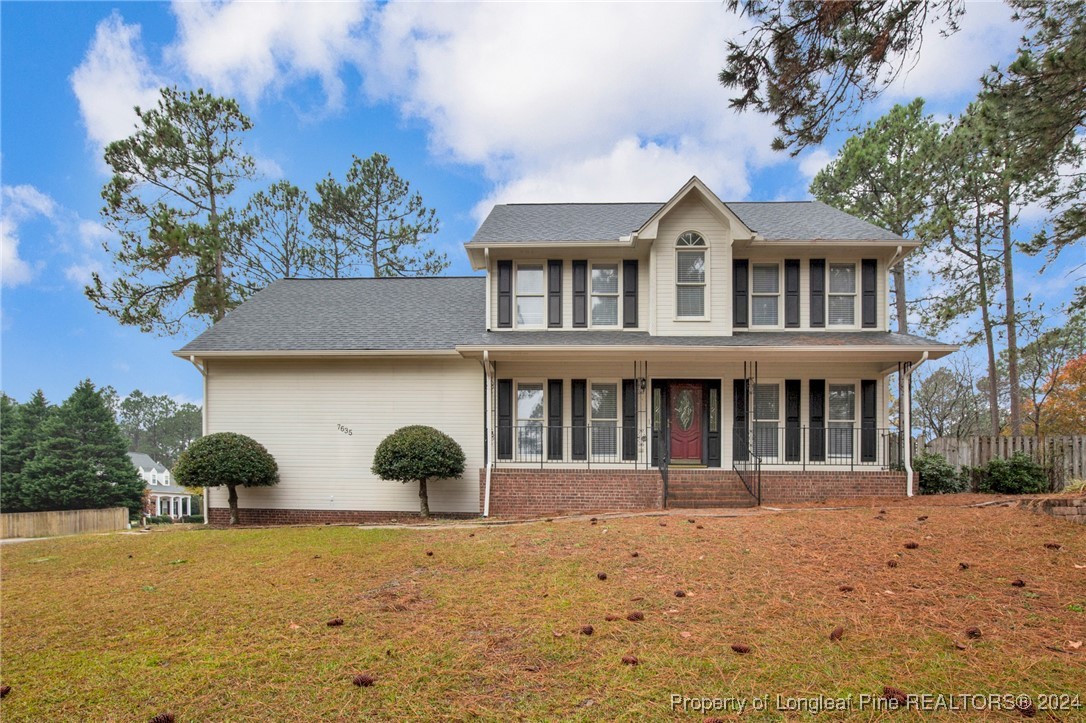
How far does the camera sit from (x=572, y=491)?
39.3 ft

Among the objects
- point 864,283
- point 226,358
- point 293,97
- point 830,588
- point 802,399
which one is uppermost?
point 293,97

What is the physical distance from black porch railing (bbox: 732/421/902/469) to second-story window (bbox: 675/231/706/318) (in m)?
3.00

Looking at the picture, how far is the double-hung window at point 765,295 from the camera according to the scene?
13.5m

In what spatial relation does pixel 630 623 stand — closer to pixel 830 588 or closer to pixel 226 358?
pixel 830 588

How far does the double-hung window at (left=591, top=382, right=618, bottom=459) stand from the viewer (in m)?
13.1

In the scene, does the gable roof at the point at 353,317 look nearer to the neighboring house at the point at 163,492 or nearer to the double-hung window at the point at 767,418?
the double-hung window at the point at 767,418

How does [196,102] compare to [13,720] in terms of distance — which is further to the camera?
[196,102]

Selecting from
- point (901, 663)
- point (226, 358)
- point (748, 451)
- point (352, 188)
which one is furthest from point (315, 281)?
point (901, 663)

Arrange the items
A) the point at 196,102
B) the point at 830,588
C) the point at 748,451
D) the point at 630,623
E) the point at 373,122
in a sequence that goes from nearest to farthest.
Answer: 1. the point at 630,623
2. the point at 830,588
3. the point at 748,451
4. the point at 196,102
5. the point at 373,122

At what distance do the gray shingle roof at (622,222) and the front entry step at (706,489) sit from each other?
5473 millimetres

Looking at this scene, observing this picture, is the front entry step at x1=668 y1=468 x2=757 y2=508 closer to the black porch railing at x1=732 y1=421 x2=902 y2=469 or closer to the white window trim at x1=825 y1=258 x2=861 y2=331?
the black porch railing at x1=732 y1=421 x2=902 y2=469

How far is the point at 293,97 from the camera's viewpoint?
71.8 ft

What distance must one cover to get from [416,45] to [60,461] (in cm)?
3173

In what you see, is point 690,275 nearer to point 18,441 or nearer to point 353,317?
point 353,317
